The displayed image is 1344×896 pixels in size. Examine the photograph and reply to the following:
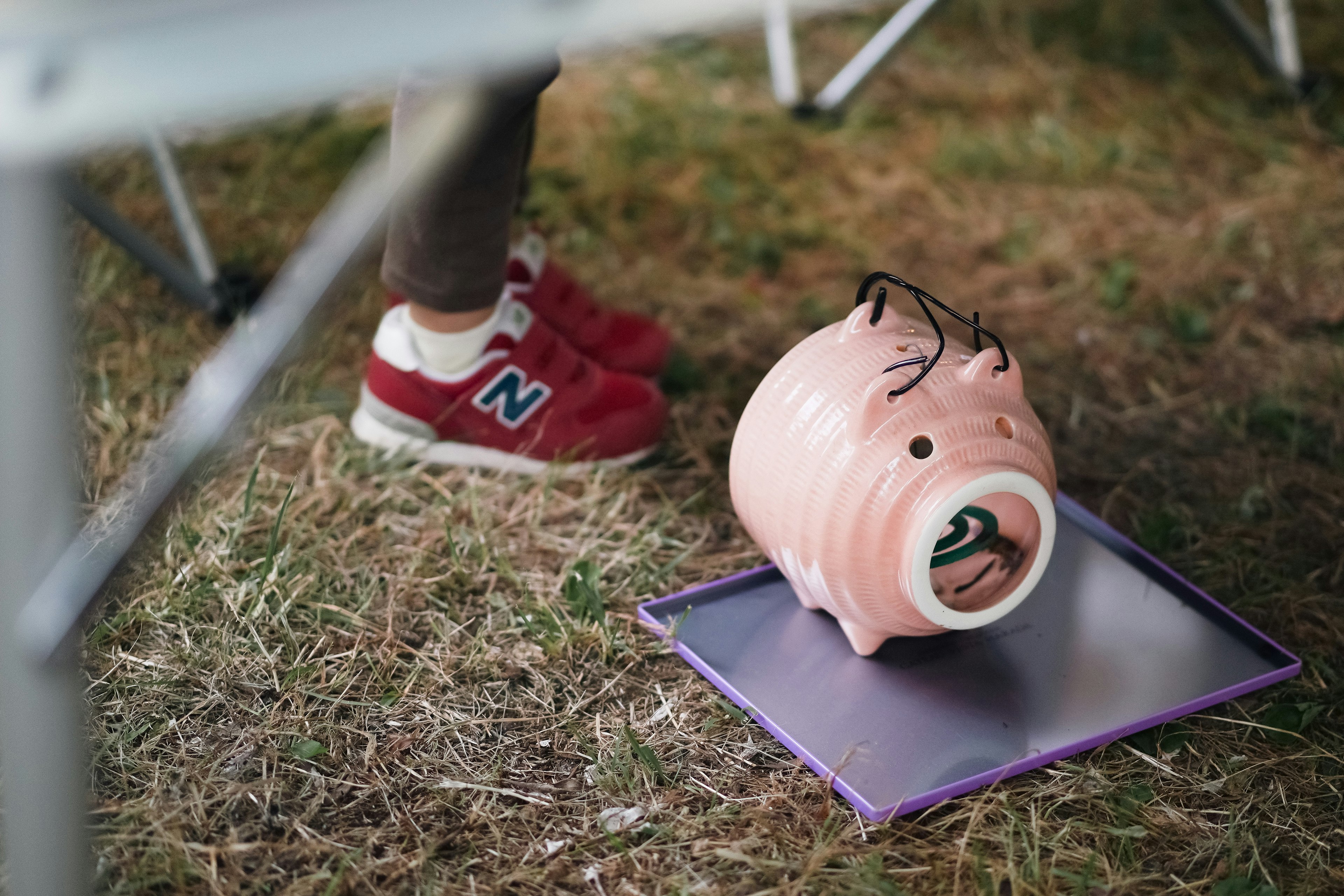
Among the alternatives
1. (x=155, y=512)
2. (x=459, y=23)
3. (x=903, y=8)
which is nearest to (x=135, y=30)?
(x=459, y=23)

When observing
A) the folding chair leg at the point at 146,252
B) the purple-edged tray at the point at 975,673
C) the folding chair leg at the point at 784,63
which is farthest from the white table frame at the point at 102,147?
the folding chair leg at the point at 784,63

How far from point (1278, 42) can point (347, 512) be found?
212 cm

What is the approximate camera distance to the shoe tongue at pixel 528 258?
1534 millimetres

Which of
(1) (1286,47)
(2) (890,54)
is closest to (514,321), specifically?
(2) (890,54)

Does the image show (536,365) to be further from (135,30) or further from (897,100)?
(897,100)

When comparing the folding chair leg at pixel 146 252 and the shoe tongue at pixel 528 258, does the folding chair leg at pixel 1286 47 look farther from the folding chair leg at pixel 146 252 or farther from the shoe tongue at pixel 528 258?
the folding chair leg at pixel 146 252

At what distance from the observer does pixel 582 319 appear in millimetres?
1604

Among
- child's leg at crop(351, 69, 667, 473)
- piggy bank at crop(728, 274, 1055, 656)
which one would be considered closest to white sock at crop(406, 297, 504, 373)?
child's leg at crop(351, 69, 667, 473)

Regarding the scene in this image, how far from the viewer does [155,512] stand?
666 millimetres

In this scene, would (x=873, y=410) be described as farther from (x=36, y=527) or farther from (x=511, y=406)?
(x=36, y=527)

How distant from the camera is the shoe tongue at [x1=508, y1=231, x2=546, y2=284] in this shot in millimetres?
1534

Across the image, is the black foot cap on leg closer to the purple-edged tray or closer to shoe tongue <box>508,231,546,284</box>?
shoe tongue <box>508,231,546,284</box>

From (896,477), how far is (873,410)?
60mm

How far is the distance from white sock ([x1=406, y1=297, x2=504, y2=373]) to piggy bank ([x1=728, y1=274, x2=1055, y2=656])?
38 cm
